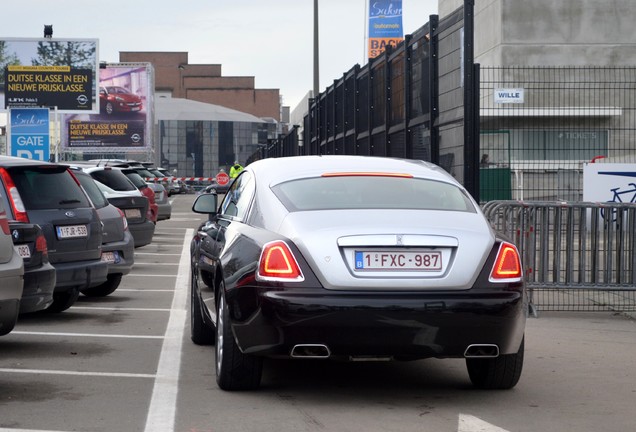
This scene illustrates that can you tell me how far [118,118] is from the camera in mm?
79562

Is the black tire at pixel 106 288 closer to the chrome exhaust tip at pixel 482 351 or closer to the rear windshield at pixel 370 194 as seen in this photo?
the rear windshield at pixel 370 194

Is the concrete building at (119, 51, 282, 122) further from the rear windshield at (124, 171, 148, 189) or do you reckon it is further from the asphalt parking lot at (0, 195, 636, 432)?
the asphalt parking lot at (0, 195, 636, 432)

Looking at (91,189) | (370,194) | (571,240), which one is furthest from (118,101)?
(370,194)

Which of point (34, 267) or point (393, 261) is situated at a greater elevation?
point (393, 261)

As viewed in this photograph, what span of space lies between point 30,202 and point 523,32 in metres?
39.8

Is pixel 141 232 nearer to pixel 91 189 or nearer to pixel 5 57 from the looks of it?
pixel 91 189

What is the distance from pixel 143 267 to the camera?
18.4m

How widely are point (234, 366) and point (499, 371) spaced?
1.68 m

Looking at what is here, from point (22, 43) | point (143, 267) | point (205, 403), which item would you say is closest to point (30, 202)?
point (205, 403)

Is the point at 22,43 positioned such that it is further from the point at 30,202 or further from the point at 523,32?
the point at 30,202

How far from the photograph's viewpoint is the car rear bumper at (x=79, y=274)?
1145 cm

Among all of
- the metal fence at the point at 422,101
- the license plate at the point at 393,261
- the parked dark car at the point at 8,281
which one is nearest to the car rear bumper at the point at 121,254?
the metal fence at the point at 422,101

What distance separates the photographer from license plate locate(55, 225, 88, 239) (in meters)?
11.6

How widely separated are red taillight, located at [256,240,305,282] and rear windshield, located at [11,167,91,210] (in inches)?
186
